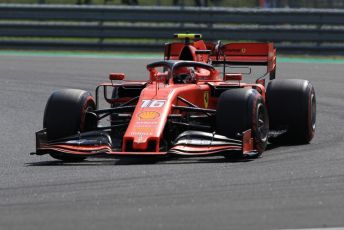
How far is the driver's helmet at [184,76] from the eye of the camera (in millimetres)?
10859

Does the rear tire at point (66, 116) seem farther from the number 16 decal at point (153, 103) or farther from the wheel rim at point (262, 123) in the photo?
the wheel rim at point (262, 123)

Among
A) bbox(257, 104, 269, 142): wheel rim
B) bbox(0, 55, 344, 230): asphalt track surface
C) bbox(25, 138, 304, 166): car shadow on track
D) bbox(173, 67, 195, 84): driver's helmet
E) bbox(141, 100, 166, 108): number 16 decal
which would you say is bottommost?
bbox(25, 138, 304, 166): car shadow on track

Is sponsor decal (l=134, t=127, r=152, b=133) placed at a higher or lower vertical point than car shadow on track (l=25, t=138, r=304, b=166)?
higher

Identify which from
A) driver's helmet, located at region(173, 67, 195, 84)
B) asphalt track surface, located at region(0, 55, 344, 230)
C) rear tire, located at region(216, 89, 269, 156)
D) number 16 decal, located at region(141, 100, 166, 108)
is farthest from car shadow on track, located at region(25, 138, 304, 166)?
driver's helmet, located at region(173, 67, 195, 84)

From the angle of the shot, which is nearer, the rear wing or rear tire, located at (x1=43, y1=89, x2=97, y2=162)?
rear tire, located at (x1=43, y1=89, x2=97, y2=162)

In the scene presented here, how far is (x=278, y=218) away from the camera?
262 inches

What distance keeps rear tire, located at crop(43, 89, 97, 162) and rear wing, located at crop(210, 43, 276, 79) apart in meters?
2.50

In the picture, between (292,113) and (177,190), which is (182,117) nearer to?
(292,113)

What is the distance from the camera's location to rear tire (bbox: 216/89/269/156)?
9641 millimetres

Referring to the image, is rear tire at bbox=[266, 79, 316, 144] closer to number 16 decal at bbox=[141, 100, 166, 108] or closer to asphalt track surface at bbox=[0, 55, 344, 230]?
asphalt track surface at bbox=[0, 55, 344, 230]

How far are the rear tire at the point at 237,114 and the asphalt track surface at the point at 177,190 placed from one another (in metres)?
0.30

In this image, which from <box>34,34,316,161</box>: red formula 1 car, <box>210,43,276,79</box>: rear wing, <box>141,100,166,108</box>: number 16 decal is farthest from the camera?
<box>210,43,276,79</box>: rear wing

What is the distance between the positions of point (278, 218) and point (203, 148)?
113 inches

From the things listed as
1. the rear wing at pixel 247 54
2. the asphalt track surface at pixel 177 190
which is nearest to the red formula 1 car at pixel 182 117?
the asphalt track surface at pixel 177 190
